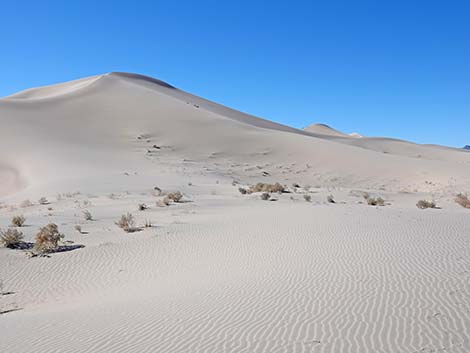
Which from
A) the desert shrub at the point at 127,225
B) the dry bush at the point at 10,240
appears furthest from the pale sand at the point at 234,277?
the dry bush at the point at 10,240

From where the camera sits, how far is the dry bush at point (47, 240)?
1138 cm

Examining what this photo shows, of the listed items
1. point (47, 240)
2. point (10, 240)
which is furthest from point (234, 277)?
point (10, 240)

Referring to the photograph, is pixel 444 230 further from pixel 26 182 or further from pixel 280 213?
pixel 26 182

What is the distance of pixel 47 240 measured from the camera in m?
11.6

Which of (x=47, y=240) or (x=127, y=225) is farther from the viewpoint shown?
(x=127, y=225)

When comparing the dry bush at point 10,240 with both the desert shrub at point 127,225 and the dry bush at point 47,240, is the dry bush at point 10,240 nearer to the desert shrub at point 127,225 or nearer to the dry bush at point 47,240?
the dry bush at point 47,240

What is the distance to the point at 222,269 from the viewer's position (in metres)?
9.12

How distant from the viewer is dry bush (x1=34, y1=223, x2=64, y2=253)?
11383 mm

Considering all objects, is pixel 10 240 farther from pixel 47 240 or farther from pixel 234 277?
pixel 234 277

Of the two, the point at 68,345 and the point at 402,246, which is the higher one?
the point at 402,246

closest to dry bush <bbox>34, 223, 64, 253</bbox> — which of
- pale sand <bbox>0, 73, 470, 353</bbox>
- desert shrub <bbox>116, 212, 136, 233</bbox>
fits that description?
pale sand <bbox>0, 73, 470, 353</bbox>

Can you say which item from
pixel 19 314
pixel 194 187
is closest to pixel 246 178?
pixel 194 187

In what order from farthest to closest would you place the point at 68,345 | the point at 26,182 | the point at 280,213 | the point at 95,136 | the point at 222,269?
the point at 95,136 < the point at 26,182 < the point at 280,213 < the point at 222,269 < the point at 68,345

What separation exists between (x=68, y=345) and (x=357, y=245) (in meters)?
6.73
